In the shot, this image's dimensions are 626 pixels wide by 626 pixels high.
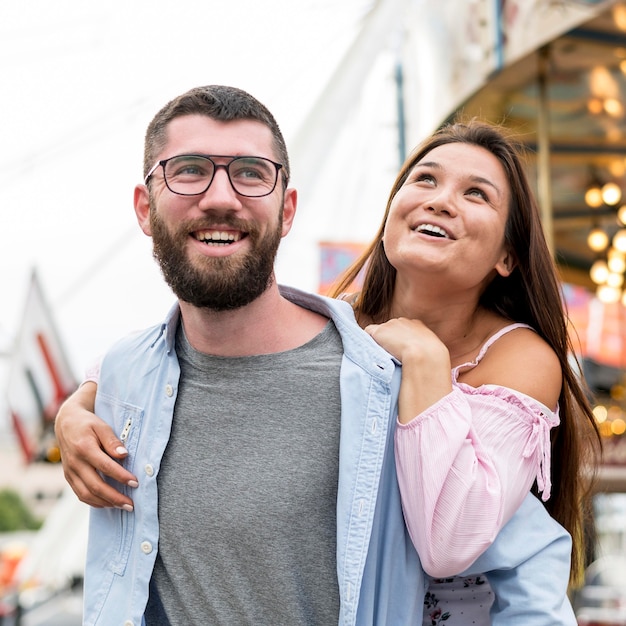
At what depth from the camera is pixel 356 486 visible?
5.47ft

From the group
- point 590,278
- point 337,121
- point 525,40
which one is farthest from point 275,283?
point 590,278

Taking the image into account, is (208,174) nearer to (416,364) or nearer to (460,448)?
(416,364)

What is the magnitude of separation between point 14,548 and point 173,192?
10.1 meters

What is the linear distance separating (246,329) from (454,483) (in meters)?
0.51

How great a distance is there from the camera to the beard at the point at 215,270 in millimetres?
1779

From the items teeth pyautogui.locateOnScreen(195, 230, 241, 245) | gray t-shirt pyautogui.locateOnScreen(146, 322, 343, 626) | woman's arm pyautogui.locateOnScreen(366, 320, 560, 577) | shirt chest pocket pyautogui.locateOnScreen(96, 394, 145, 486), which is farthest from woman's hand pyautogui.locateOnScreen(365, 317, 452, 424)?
shirt chest pocket pyautogui.locateOnScreen(96, 394, 145, 486)

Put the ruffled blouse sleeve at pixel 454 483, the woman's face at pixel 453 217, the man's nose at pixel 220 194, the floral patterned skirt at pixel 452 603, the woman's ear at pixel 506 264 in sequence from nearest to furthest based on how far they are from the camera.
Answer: the ruffled blouse sleeve at pixel 454 483
the man's nose at pixel 220 194
the floral patterned skirt at pixel 452 603
the woman's face at pixel 453 217
the woman's ear at pixel 506 264

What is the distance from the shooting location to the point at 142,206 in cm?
197

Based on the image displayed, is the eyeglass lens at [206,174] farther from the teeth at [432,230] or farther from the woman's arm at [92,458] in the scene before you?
the woman's arm at [92,458]

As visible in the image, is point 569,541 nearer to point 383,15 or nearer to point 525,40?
point 525,40

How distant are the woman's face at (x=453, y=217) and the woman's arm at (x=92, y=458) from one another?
73 cm

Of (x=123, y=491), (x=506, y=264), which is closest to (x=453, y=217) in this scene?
(x=506, y=264)

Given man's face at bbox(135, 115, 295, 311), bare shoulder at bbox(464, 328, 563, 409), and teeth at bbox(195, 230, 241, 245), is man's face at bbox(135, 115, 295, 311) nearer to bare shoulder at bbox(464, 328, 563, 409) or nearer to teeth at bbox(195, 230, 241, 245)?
teeth at bbox(195, 230, 241, 245)

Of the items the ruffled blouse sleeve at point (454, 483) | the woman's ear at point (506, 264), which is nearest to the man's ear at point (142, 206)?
the ruffled blouse sleeve at point (454, 483)
